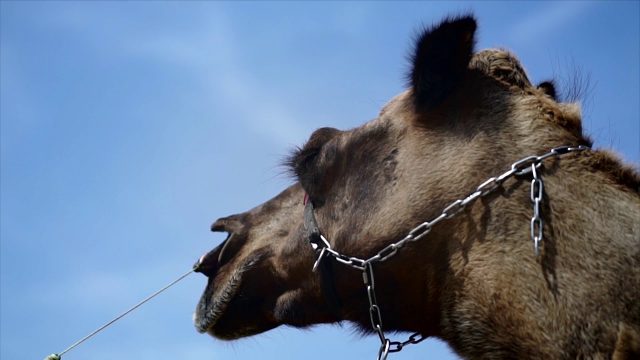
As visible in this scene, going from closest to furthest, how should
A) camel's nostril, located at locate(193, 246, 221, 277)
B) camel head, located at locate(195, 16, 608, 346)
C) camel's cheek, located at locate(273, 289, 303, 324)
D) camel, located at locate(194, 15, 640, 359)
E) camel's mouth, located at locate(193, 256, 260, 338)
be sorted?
camel, located at locate(194, 15, 640, 359), camel head, located at locate(195, 16, 608, 346), camel's cheek, located at locate(273, 289, 303, 324), camel's mouth, located at locate(193, 256, 260, 338), camel's nostril, located at locate(193, 246, 221, 277)

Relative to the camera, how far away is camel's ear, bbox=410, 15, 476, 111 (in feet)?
15.9

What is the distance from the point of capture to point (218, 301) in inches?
218

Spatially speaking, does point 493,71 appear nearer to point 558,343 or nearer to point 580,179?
point 580,179

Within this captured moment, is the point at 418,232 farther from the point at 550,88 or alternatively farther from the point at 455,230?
the point at 550,88

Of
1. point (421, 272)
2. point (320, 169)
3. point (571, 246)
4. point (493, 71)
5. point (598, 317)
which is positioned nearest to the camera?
point (598, 317)

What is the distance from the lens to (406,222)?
15.3 ft

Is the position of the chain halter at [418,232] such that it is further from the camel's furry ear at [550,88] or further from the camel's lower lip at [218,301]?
the camel's furry ear at [550,88]

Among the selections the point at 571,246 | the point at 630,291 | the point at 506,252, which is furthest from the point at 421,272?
the point at 630,291

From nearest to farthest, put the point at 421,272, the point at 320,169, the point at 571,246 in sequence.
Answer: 1. the point at 571,246
2. the point at 421,272
3. the point at 320,169

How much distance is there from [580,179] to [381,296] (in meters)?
1.46

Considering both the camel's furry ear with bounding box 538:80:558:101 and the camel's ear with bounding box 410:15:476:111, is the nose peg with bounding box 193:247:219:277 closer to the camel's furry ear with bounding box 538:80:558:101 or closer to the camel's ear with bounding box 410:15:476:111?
the camel's ear with bounding box 410:15:476:111

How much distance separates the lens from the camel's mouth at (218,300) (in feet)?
18.1

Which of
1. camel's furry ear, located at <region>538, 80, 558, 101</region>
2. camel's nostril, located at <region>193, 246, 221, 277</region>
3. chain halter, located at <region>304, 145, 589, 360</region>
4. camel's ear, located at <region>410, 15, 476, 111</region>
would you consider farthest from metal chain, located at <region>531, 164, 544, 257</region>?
camel's nostril, located at <region>193, 246, 221, 277</region>

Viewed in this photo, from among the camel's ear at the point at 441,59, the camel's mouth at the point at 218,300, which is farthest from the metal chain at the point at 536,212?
the camel's mouth at the point at 218,300
